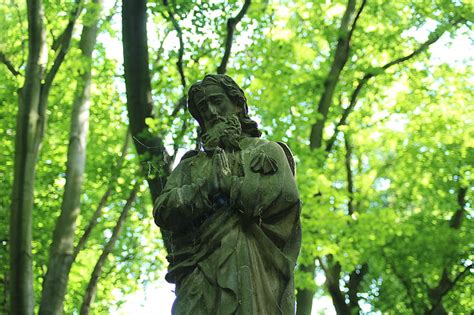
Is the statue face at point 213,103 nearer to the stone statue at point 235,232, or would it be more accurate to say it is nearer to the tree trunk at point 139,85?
the stone statue at point 235,232

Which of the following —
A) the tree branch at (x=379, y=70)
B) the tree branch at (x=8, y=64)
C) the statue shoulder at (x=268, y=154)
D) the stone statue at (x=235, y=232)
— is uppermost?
the tree branch at (x=379, y=70)

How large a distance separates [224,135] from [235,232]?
84cm

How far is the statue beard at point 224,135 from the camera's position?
631cm

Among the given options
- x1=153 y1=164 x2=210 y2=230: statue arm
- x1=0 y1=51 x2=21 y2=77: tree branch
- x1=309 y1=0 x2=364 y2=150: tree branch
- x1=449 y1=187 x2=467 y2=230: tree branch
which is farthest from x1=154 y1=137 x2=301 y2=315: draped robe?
x1=449 y1=187 x2=467 y2=230: tree branch

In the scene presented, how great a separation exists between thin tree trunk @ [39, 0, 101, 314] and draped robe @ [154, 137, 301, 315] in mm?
7439

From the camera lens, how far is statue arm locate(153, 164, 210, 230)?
5.89 meters

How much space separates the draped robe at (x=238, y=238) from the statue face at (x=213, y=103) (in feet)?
1.63

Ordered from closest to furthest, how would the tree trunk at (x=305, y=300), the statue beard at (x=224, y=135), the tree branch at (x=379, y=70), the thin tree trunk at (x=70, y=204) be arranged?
1. the statue beard at (x=224, y=135)
2. the thin tree trunk at (x=70, y=204)
3. the tree trunk at (x=305, y=300)
4. the tree branch at (x=379, y=70)

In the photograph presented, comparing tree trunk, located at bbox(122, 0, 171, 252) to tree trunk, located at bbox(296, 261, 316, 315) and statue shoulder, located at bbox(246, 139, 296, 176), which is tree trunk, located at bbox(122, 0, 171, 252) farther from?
statue shoulder, located at bbox(246, 139, 296, 176)

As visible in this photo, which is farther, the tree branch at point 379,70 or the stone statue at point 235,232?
the tree branch at point 379,70

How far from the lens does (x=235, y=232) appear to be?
5.82 metres

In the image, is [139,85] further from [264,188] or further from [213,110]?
[264,188]

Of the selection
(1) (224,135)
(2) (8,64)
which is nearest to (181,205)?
(1) (224,135)

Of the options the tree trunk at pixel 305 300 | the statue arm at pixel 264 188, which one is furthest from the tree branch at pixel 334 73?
the statue arm at pixel 264 188
